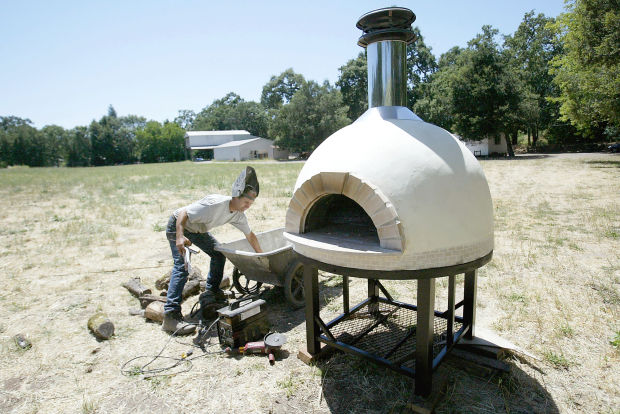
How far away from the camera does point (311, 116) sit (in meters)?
41.9

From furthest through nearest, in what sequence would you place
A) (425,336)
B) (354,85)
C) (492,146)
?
(354,85)
(492,146)
(425,336)

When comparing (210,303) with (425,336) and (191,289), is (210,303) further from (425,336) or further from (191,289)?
(425,336)

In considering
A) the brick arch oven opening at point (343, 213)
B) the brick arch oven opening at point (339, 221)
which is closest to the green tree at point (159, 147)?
the brick arch oven opening at point (339, 221)

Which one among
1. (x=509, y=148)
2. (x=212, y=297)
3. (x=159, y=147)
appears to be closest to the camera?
(x=212, y=297)

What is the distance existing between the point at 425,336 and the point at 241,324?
1.86 meters

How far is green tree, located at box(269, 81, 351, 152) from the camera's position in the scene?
4197cm

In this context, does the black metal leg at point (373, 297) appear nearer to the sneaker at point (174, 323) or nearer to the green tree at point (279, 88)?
the sneaker at point (174, 323)

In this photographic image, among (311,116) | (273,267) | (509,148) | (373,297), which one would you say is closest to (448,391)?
(373,297)

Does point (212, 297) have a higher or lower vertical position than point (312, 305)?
lower

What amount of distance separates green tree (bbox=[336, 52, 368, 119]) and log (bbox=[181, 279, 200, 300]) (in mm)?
44387

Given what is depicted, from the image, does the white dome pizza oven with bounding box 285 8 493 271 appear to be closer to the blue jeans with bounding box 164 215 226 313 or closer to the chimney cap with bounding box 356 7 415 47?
the chimney cap with bounding box 356 7 415 47

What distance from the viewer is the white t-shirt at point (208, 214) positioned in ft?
13.3

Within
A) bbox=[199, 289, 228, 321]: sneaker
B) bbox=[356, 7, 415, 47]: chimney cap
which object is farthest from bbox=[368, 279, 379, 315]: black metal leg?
bbox=[356, 7, 415, 47]: chimney cap

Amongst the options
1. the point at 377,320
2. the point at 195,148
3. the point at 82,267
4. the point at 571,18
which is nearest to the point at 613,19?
the point at 571,18
